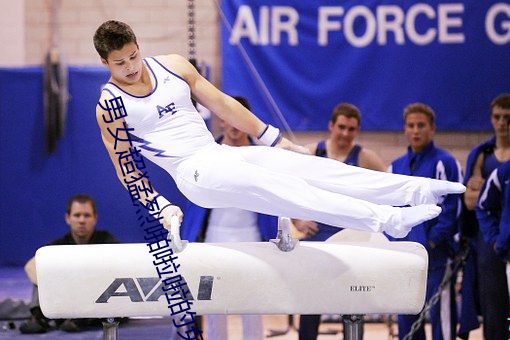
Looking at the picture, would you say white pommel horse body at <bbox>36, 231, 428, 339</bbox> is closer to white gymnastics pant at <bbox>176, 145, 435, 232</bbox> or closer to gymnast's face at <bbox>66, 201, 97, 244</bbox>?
white gymnastics pant at <bbox>176, 145, 435, 232</bbox>

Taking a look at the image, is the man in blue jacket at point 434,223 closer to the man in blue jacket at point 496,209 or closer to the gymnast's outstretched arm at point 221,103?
the man in blue jacket at point 496,209

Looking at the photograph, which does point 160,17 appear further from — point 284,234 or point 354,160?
point 284,234

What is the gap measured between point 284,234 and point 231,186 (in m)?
0.39

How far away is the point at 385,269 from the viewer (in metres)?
3.85

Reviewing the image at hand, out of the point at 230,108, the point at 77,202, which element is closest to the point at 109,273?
the point at 230,108

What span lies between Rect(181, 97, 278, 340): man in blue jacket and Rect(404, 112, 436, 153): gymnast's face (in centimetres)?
108

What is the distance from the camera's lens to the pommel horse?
148 inches

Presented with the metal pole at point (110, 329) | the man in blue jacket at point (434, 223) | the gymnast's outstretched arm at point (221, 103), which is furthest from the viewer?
the man in blue jacket at point (434, 223)

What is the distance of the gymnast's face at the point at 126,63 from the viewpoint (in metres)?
3.84

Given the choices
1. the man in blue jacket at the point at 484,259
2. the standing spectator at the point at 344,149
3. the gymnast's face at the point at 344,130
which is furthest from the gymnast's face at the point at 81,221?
the man in blue jacket at the point at 484,259

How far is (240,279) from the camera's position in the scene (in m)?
3.83

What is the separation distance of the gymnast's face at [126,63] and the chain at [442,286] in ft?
7.57

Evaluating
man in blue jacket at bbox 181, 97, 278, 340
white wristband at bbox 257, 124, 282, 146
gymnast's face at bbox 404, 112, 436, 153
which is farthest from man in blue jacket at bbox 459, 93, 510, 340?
white wristband at bbox 257, 124, 282, 146

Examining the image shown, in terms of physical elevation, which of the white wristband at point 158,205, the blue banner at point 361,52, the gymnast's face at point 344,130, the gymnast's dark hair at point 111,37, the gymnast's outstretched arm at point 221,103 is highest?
the blue banner at point 361,52
